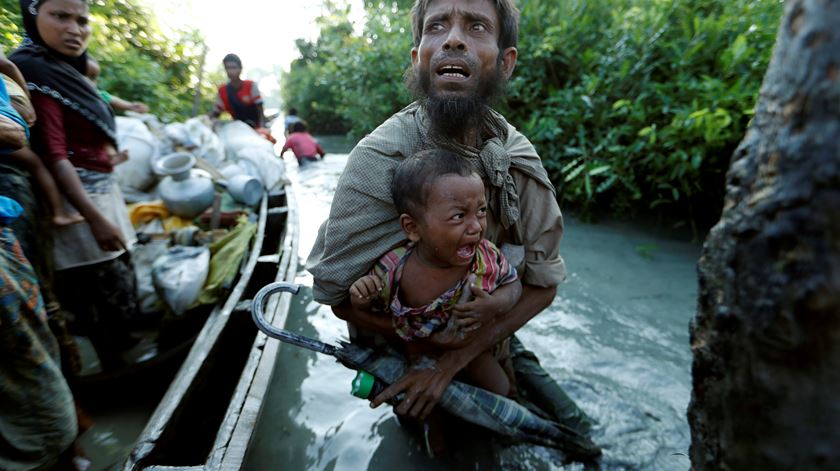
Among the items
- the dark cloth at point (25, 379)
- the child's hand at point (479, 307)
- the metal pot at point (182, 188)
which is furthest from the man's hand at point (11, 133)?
the metal pot at point (182, 188)

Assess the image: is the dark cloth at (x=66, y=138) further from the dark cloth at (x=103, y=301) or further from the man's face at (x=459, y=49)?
the man's face at (x=459, y=49)

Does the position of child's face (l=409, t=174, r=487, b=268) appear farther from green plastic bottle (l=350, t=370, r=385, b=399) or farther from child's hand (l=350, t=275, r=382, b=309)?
green plastic bottle (l=350, t=370, r=385, b=399)

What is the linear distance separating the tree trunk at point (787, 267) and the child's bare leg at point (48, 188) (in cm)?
267

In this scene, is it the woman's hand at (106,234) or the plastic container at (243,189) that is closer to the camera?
the woman's hand at (106,234)

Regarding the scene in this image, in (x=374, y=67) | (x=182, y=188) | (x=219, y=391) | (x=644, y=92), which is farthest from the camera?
(x=374, y=67)

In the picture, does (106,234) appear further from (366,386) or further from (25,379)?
(366,386)

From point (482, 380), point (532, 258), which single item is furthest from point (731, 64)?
point (482, 380)

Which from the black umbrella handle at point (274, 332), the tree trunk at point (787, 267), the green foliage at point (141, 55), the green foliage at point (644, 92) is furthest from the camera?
the green foliage at point (141, 55)

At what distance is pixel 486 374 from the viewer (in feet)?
6.00

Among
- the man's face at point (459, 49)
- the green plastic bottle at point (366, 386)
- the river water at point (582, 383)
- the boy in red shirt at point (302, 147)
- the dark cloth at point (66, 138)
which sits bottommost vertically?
the river water at point (582, 383)

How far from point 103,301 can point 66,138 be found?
3.17 ft

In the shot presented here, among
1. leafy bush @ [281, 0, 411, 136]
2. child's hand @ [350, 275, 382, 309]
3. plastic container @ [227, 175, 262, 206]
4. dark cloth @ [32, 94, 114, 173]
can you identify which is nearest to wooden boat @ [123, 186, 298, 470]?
child's hand @ [350, 275, 382, 309]

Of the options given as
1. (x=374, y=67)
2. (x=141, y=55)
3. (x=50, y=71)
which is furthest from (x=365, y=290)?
(x=374, y=67)

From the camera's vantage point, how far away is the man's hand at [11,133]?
1.48 m
